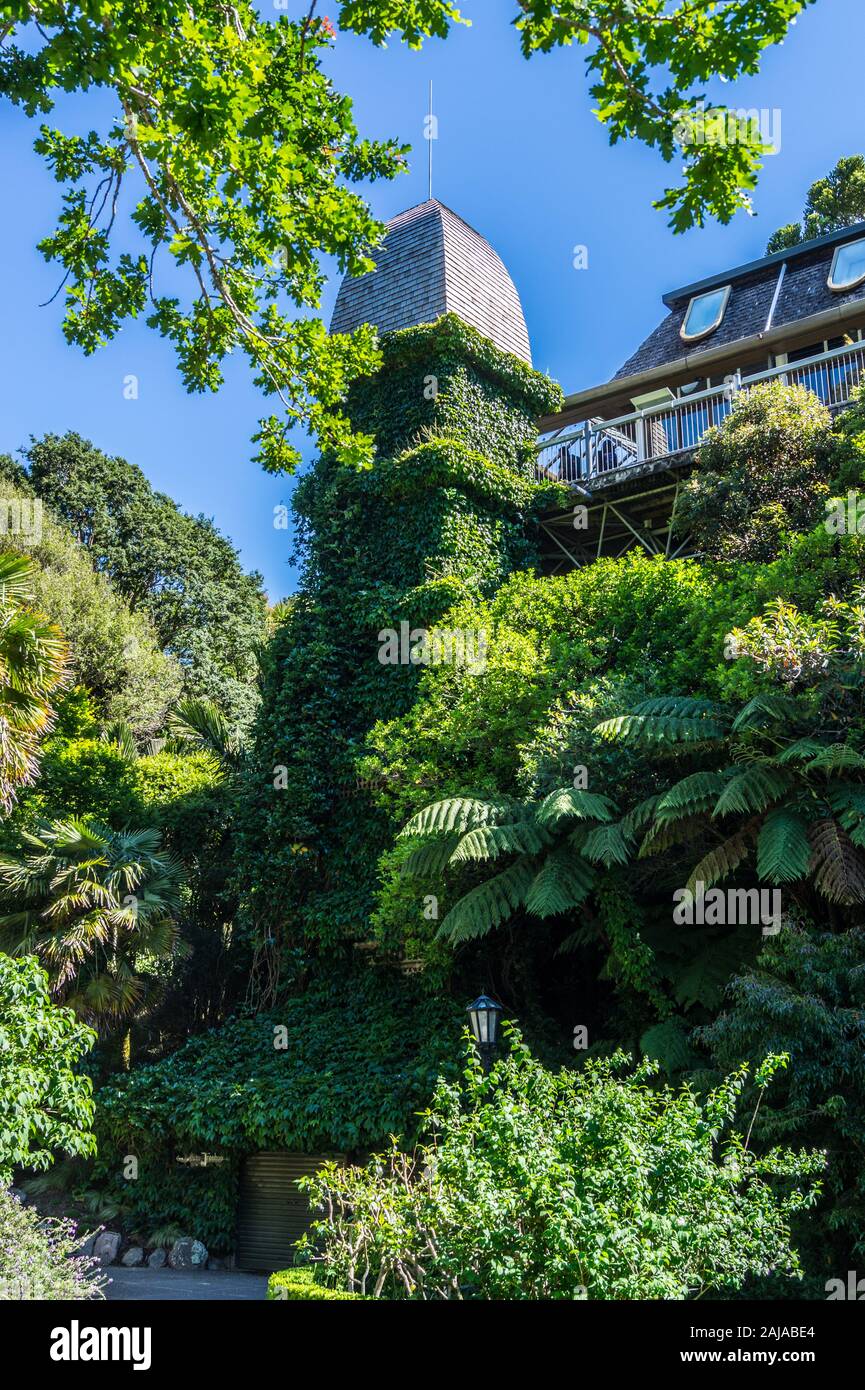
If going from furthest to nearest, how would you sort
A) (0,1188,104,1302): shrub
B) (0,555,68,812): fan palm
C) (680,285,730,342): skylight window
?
(680,285,730,342): skylight window, (0,555,68,812): fan palm, (0,1188,104,1302): shrub

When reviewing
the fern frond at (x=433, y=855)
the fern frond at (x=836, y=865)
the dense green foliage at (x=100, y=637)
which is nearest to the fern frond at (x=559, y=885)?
the fern frond at (x=433, y=855)

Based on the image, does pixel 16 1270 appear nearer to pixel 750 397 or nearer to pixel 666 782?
pixel 666 782

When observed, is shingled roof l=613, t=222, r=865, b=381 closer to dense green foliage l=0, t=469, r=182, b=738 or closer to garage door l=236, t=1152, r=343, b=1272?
dense green foliage l=0, t=469, r=182, b=738

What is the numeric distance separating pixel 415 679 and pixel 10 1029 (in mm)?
9034

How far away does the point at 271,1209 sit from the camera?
14.6m

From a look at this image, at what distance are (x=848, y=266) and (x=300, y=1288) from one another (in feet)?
68.1

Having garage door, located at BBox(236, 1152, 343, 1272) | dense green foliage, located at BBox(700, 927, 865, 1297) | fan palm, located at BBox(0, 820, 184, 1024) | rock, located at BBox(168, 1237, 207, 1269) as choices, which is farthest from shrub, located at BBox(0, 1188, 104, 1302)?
fan palm, located at BBox(0, 820, 184, 1024)

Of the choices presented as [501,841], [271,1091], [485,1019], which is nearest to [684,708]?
[501,841]

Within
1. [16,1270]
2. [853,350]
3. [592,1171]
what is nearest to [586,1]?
[592,1171]

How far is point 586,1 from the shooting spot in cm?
636

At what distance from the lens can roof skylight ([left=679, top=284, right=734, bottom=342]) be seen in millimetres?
23125

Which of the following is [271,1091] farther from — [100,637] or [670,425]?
[100,637]

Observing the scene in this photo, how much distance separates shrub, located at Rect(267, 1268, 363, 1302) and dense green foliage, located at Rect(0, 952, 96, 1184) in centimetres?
236

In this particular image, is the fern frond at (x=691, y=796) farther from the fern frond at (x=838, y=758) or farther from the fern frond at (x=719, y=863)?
the fern frond at (x=838, y=758)
